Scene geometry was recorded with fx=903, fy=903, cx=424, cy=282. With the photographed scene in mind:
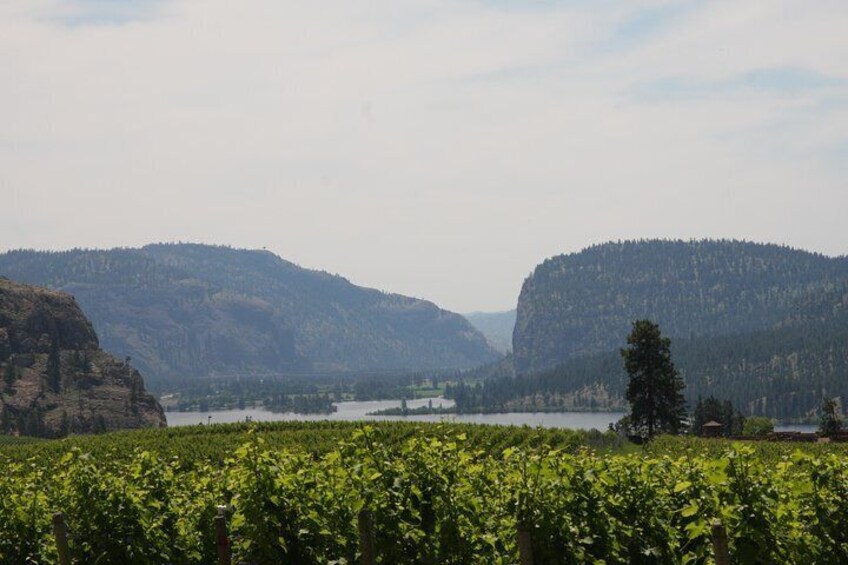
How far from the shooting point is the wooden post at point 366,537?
12547 mm

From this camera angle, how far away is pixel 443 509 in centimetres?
1364

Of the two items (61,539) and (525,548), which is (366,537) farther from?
(61,539)

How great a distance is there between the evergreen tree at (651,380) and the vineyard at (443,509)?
234 feet

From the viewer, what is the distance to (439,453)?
14.5m

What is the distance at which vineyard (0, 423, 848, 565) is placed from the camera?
1222 cm

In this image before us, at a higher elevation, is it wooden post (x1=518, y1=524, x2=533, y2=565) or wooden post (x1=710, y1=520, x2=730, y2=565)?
wooden post (x1=710, y1=520, x2=730, y2=565)

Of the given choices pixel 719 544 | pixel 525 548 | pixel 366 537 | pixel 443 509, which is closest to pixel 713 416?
pixel 443 509

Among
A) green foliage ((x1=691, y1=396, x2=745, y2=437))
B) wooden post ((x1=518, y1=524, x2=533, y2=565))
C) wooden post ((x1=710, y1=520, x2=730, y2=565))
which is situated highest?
wooden post ((x1=710, y1=520, x2=730, y2=565))

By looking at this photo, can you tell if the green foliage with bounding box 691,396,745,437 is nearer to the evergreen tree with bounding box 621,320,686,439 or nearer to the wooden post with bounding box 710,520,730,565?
the evergreen tree with bounding box 621,320,686,439

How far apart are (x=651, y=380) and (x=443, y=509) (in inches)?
2923

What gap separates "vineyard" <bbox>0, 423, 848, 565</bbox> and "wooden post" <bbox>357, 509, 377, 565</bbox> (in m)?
0.03

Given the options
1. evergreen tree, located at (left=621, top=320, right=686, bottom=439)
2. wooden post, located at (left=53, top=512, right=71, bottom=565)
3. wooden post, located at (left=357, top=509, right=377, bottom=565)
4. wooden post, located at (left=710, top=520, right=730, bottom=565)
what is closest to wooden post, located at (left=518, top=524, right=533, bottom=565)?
wooden post, located at (left=357, top=509, right=377, bottom=565)

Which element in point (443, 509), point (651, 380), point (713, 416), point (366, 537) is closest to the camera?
point (366, 537)

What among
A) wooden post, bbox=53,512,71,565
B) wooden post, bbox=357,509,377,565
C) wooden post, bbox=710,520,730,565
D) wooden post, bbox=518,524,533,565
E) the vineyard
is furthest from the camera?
wooden post, bbox=53,512,71,565
